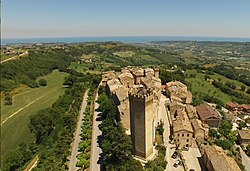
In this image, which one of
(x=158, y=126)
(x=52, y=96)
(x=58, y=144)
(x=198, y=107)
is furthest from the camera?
(x=52, y=96)

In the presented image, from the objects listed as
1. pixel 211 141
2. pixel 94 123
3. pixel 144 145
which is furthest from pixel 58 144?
pixel 211 141

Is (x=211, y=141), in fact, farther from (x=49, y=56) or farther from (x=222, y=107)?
(x=49, y=56)

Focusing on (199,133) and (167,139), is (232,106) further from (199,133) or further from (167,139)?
(167,139)

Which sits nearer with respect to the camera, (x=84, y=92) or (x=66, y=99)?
(x=66, y=99)

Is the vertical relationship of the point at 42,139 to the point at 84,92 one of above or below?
below

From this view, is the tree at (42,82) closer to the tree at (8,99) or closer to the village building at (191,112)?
the tree at (8,99)

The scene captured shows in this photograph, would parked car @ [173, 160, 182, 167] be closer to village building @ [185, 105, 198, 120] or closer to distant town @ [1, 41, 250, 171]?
distant town @ [1, 41, 250, 171]
